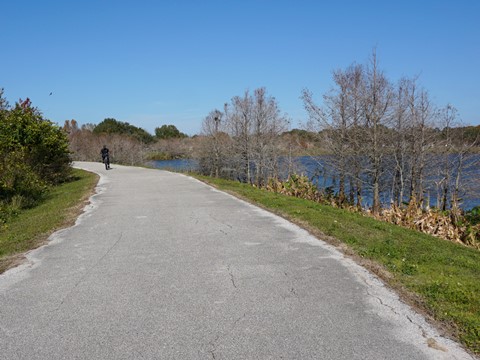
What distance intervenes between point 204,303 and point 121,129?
3802 inches

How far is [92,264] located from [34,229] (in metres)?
3.66

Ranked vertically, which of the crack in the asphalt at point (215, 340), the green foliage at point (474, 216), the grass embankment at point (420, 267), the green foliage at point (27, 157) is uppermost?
the green foliage at point (27, 157)

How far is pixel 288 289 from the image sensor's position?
4.83 meters

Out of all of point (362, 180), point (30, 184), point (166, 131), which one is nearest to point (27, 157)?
point (30, 184)

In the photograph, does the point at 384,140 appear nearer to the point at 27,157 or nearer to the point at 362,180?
the point at 362,180

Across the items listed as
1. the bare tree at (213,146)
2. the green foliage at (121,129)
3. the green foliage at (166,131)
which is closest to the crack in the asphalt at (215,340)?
the bare tree at (213,146)

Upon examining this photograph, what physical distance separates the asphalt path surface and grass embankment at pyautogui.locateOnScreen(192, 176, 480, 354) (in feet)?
0.71

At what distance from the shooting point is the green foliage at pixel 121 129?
91.7 metres

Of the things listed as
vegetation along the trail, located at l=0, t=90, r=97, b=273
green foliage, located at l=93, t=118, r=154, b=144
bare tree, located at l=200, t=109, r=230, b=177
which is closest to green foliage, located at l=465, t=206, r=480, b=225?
vegetation along the trail, located at l=0, t=90, r=97, b=273

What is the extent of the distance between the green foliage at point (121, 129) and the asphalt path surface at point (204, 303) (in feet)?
282

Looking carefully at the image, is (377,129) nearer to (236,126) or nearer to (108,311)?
(108,311)

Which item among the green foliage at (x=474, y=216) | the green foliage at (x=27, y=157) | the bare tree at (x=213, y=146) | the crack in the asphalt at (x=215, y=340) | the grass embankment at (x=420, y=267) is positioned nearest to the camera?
the crack in the asphalt at (x=215, y=340)

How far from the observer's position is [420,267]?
18.2 feet

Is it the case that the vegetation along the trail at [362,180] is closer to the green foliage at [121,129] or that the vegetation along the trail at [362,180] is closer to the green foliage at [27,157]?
the green foliage at [27,157]
